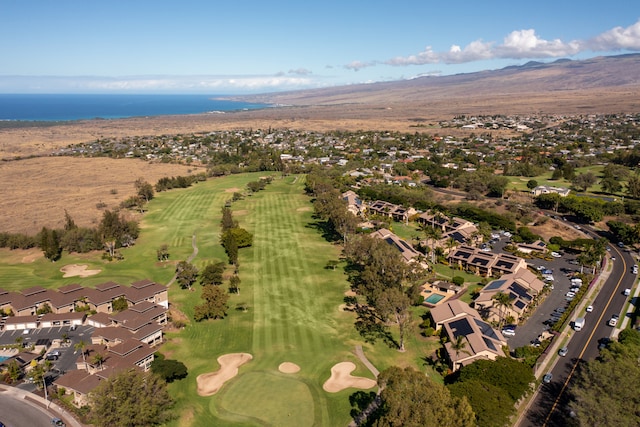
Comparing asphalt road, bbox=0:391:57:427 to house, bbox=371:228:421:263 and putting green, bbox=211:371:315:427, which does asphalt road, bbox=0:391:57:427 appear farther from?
house, bbox=371:228:421:263

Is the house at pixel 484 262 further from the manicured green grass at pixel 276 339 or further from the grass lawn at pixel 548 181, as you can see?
the grass lawn at pixel 548 181

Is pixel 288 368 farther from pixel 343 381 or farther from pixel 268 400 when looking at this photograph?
pixel 343 381

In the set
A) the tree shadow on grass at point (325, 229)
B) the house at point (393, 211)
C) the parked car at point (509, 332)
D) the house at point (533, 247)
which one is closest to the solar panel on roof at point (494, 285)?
the parked car at point (509, 332)

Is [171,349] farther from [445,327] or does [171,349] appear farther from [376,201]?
[376,201]

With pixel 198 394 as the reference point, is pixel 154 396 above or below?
above

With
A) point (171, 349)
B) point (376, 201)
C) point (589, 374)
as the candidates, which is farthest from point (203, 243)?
point (589, 374)

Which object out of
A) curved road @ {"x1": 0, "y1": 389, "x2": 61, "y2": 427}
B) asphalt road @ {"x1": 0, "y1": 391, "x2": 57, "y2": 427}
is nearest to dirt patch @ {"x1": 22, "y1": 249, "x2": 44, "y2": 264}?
curved road @ {"x1": 0, "y1": 389, "x2": 61, "y2": 427}

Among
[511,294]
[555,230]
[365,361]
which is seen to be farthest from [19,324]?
[555,230]
